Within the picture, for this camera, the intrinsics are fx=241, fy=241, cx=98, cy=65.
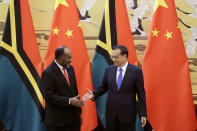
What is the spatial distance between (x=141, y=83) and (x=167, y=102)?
837 millimetres

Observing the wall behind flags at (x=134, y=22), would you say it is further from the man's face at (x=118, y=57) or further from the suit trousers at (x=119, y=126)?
the suit trousers at (x=119, y=126)

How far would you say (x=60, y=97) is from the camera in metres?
2.02

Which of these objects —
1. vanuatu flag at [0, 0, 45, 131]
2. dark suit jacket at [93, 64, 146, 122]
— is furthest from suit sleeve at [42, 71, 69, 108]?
vanuatu flag at [0, 0, 45, 131]

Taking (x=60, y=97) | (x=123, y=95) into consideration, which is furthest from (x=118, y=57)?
(x=60, y=97)

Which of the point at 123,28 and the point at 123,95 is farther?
the point at 123,28

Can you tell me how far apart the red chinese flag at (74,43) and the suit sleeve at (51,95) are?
2.68 feet

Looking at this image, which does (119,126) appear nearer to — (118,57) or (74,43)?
(118,57)

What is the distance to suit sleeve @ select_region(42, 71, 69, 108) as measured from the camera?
6.57ft

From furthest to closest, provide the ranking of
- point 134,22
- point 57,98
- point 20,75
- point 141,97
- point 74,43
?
point 134,22
point 74,43
point 20,75
point 141,97
point 57,98

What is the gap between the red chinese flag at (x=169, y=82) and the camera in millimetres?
2824

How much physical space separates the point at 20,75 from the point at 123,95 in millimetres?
1293

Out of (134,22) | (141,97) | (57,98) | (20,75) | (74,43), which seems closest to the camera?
(57,98)

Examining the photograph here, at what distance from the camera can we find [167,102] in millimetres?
2832

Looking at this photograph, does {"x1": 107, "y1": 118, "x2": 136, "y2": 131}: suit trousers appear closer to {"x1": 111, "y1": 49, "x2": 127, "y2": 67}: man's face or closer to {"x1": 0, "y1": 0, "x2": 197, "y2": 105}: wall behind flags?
{"x1": 111, "y1": 49, "x2": 127, "y2": 67}: man's face
